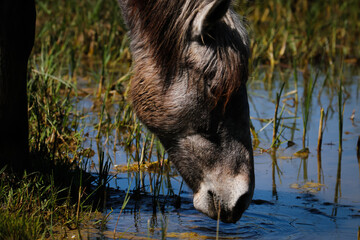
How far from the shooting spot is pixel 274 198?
408 centimetres

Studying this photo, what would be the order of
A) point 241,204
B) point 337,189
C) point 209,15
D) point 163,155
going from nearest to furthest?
point 209,15, point 241,204, point 163,155, point 337,189

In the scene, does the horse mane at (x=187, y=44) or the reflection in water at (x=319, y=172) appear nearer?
the horse mane at (x=187, y=44)

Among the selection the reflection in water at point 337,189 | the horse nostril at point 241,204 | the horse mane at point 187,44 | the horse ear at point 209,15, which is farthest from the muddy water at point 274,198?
the horse ear at point 209,15

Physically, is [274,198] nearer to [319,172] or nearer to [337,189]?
[337,189]

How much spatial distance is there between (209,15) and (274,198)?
1656 millimetres

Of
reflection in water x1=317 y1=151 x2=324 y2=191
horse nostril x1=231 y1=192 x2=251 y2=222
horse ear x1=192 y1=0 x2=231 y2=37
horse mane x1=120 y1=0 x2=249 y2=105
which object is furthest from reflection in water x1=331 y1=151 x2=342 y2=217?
horse ear x1=192 y1=0 x2=231 y2=37

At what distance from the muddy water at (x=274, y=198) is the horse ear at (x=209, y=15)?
86 cm

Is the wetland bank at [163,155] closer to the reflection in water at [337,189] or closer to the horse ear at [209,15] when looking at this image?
the reflection in water at [337,189]

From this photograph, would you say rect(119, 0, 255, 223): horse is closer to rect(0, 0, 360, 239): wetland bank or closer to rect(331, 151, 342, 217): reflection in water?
rect(0, 0, 360, 239): wetland bank

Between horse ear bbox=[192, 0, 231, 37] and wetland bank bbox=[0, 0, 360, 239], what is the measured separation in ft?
1.75

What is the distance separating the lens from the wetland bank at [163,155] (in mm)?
3432

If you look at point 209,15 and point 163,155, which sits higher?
point 209,15

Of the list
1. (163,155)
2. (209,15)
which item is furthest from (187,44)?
(163,155)

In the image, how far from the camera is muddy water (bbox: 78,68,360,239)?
3463 mm
